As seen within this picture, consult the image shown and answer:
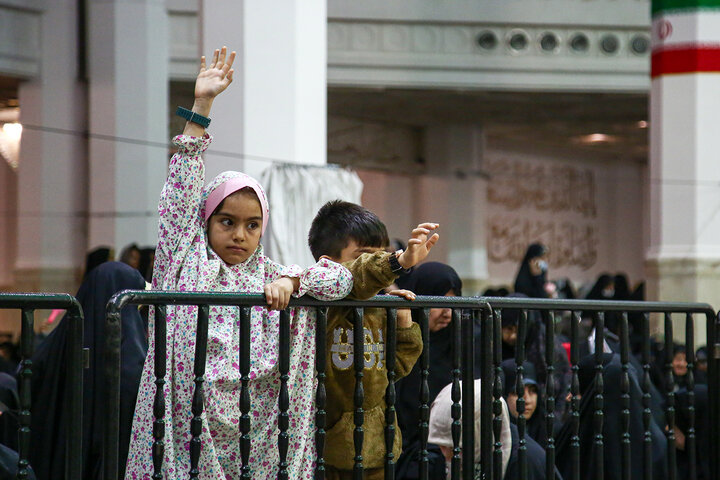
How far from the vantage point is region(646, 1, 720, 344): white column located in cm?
897

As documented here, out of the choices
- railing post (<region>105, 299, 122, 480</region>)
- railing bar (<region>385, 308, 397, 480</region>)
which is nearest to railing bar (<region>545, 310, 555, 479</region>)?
railing bar (<region>385, 308, 397, 480</region>)

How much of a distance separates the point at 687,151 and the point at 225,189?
273 inches

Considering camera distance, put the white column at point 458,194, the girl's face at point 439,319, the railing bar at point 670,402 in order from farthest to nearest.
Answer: the white column at point 458,194, the girl's face at point 439,319, the railing bar at point 670,402

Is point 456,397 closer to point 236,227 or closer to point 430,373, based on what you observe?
point 236,227

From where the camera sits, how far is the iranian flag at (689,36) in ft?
29.3

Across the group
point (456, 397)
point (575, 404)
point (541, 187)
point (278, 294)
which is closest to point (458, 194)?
point (541, 187)

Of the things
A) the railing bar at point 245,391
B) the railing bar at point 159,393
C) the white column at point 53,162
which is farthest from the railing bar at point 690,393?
the white column at point 53,162

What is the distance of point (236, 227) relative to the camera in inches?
114

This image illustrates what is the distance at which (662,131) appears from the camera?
9141mm

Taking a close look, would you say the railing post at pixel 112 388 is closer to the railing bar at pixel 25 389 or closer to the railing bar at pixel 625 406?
the railing bar at pixel 25 389

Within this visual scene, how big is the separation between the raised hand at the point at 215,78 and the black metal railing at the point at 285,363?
58cm

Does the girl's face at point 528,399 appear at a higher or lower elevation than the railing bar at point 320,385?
lower

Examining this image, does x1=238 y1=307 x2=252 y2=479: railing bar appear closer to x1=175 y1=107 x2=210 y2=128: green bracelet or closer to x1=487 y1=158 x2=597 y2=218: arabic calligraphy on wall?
x1=175 y1=107 x2=210 y2=128: green bracelet

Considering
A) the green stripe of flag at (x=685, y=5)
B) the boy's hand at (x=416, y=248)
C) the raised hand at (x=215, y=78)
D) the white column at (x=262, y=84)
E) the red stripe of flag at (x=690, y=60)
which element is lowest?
the boy's hand at (x=416, y=248)
